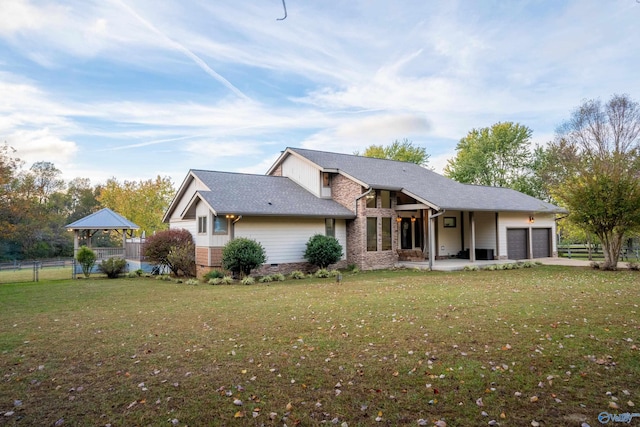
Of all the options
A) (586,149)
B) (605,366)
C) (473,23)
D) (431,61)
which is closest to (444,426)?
(605,366)

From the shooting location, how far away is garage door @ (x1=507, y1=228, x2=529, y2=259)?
21.8 m

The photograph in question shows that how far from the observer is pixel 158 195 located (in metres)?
37.2

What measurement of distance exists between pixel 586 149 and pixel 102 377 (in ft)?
125

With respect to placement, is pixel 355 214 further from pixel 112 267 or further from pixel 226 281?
pixel 112 267

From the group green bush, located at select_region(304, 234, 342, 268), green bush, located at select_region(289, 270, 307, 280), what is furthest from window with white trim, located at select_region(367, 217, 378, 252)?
green bush, located at select_region(289, 270, 307, 280)

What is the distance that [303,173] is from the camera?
66.6 ft

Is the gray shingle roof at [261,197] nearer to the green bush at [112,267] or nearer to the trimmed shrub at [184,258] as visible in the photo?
the trimmed shrub at [184,258]

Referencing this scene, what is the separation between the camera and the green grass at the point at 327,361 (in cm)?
357

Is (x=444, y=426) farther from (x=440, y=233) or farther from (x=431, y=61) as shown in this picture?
(x=440, y=233)

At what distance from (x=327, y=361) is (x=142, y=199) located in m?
35.7

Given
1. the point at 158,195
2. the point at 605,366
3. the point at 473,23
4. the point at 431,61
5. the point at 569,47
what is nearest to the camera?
the point at 605,366

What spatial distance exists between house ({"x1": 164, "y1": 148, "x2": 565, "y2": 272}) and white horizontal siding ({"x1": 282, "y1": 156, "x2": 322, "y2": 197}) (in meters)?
0.05

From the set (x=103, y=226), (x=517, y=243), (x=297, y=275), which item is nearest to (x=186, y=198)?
(x=103, y=226)

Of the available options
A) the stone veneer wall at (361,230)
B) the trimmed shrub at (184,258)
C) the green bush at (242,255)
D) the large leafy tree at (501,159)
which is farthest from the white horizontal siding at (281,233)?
the large leafy tree at (501,159)
